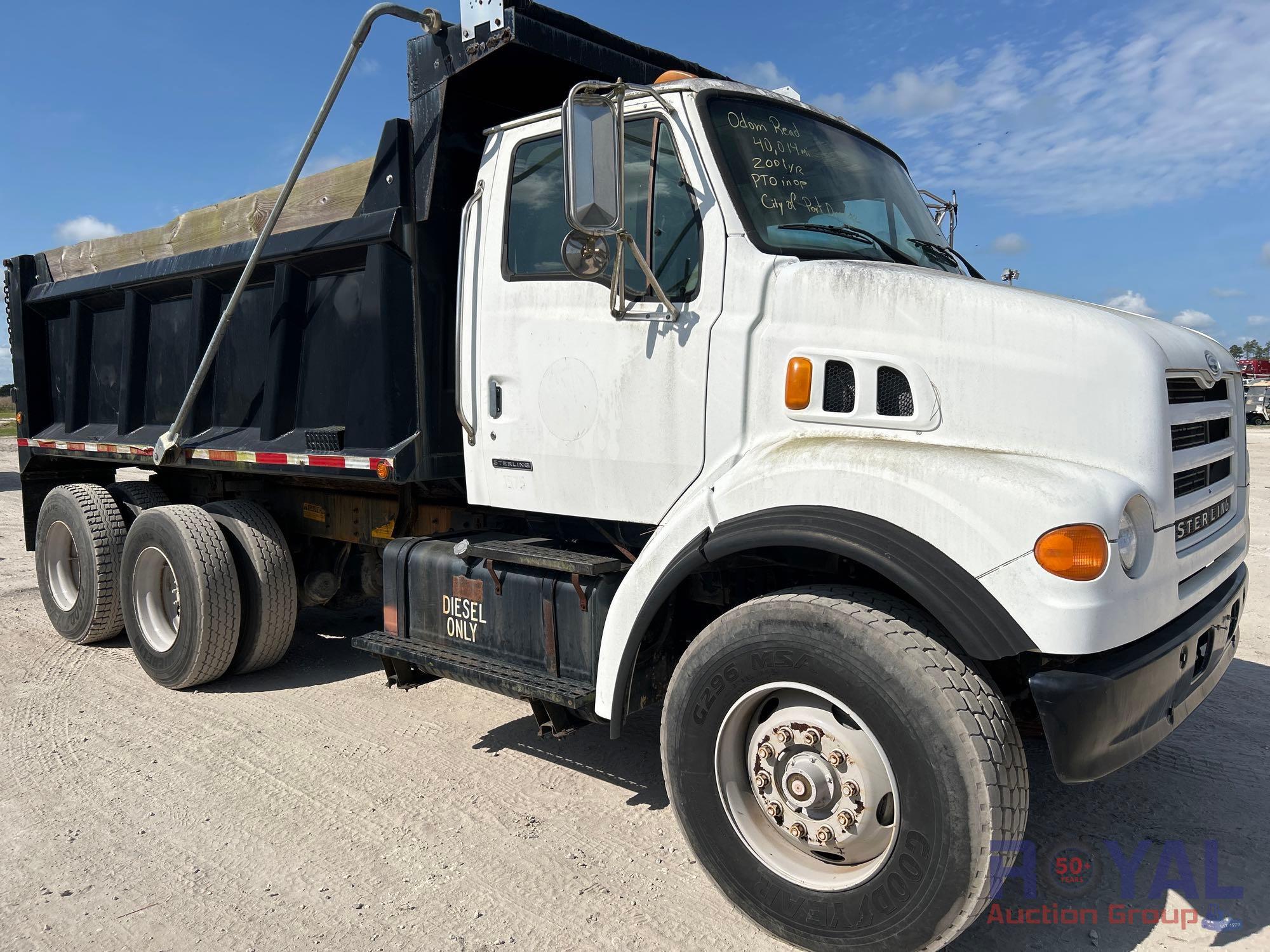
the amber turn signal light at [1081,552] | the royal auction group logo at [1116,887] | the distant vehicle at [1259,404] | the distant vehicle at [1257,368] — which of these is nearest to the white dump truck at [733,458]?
the amber turn signal light at [1081,552]

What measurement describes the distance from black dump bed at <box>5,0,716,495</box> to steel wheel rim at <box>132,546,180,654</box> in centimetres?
67

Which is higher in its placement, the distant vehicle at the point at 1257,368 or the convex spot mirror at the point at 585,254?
the distant vehicle at the point at 1257,368

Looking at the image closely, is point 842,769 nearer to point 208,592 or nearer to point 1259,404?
point 208,592

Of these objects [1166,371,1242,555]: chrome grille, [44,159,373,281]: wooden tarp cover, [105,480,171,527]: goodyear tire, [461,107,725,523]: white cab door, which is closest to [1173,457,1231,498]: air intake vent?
[1166,371,1242,555]: chrome grille

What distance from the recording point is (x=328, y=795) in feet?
13.0

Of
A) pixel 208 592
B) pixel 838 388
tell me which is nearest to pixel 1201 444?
pixel 838 388

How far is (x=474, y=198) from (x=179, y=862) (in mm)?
2836

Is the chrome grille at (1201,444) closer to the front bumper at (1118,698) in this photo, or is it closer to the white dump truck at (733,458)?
the white dump truck at (733,458)

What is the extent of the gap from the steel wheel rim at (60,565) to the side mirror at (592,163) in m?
5.43

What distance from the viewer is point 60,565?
22.1ft

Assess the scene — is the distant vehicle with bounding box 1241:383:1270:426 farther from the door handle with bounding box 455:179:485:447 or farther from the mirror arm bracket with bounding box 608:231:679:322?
the mirror arm bracket with bounding box 608:231:679:322

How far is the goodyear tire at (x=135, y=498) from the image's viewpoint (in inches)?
253

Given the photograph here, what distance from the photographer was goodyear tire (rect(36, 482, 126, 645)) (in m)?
6.23

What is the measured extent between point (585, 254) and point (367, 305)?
149 centimetres
